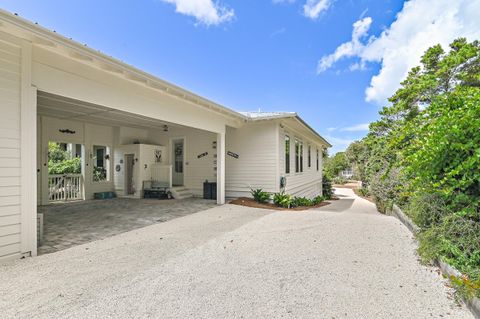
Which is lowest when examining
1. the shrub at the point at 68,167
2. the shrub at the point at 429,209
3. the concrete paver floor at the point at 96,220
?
the concrete paver floor at the point at 96,220

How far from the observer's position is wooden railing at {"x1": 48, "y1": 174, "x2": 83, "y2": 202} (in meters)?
8.70

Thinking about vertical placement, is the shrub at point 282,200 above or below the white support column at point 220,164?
below

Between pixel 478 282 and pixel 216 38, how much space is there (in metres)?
13.2

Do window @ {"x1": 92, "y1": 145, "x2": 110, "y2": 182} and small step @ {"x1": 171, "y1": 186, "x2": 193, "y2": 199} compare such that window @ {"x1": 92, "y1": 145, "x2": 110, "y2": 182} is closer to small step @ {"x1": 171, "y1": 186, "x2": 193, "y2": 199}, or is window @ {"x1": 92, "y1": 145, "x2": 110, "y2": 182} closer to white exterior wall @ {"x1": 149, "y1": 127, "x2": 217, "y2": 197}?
white exterior wall @ {"x1": 149, "y1": 127, "x2": 217, "y2": 197}

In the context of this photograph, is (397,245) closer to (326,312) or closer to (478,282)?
(478,282)

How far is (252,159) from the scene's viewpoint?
30.3ft

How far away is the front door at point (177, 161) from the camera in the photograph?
10.8 m

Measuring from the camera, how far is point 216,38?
12406 millimetres

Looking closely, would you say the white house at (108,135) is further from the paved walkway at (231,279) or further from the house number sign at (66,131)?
the paved walkway at (231,279)

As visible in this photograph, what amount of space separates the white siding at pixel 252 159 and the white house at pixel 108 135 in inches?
1.6

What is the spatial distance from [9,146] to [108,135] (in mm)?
7612

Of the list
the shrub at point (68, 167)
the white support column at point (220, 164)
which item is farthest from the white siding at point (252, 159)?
the shrub at point (68, 167)

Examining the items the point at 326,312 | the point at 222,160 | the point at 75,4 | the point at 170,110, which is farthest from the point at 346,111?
the point at 326,312

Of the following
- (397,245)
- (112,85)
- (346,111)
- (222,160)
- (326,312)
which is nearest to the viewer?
(326,312)
